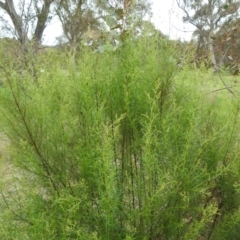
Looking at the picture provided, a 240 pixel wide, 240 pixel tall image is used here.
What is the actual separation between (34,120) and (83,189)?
49cm

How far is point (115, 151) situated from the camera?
2.27m

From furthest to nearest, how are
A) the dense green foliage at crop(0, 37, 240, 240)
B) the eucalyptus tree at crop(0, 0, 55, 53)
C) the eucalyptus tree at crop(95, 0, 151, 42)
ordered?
the eucalyptus tree at crop(0, 0, 55, 53) < the eucalyptus tree at crop(95, 0, 151, 42) < the dense green foliage at crop(0, 37, 240, 240)

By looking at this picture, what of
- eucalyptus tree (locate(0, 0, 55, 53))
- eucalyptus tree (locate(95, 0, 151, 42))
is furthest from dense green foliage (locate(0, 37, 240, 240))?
eucalyptus tree (locate(0, 0, 55, 53))

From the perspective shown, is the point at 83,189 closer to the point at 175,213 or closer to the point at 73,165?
the point at 73,165

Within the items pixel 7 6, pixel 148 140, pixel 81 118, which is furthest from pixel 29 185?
pixel 7 6

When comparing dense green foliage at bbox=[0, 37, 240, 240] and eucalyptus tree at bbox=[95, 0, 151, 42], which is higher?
eucalyptus tree at bbox=[95, 0, 151, 42]

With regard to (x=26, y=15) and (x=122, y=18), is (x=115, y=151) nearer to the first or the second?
(x=122, y=18)

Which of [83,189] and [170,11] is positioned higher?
[170,11]

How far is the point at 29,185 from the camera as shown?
229cm

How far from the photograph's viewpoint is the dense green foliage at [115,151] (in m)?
2.04

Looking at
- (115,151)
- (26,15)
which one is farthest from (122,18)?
(26,15)

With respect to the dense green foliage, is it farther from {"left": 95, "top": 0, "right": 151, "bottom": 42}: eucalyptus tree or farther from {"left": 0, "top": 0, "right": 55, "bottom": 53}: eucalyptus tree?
{"left": 0, "top": 0, "right": 55, "bottom": 53}: eucalyptus tree

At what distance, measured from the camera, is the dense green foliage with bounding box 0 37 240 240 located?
2041mm

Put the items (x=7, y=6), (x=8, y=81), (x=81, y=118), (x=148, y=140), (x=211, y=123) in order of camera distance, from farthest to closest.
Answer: (x=7, y=6) → (x=211, y=123) → (x=81, y=118) → (x=8, y=81) → (x=148, y=140)
